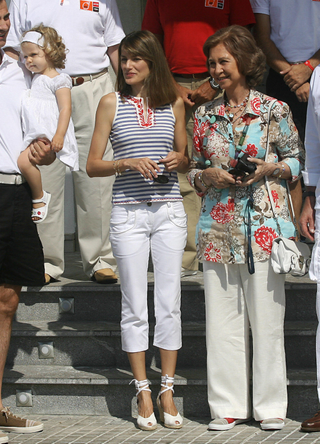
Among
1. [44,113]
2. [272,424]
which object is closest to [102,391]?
[272,424]

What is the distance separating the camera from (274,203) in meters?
3.64

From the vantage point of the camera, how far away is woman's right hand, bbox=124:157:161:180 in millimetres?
3639

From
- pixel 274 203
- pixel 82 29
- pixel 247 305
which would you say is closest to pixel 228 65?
pixel 274 203

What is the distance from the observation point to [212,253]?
Answer: 3707mm

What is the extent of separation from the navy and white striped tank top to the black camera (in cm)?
46

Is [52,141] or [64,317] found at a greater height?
[52,141]

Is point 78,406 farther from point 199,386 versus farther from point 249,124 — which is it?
point 249,124

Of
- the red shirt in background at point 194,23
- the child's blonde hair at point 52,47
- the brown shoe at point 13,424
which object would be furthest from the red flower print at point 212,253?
the red shirt in background at point 194,23

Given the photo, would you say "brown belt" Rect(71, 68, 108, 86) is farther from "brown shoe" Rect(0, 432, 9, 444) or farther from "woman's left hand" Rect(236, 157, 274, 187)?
"brown shoe" Rect(0, 432, 9, 444)

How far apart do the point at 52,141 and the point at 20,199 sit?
407 millimetres

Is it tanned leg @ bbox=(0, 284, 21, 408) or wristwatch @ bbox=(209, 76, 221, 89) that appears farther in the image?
wristwatch @ bbox=(209, 76, 221, 89)

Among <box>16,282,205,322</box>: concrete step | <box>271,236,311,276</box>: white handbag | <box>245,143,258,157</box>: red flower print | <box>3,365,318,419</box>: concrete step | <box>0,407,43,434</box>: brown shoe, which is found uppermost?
<box>245,143,258,157</box>: red flower print

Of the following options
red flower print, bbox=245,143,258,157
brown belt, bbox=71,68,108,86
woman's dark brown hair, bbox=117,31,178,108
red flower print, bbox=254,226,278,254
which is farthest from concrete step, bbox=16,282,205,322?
brown belt, bbox=71,68,108,86

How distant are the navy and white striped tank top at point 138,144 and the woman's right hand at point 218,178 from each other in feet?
0.94
